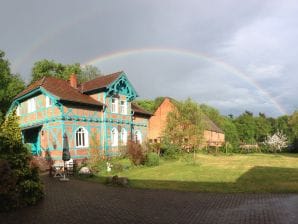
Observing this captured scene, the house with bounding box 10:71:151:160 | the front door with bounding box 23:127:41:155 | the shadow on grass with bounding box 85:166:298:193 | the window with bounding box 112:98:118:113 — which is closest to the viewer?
the shadow on grass with bounding box 85:166:298:193

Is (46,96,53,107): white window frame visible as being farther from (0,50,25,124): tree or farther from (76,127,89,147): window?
(0,50,25,124): tree

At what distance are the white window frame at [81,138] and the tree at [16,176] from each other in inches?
577

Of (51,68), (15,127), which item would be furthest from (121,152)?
(51,68)

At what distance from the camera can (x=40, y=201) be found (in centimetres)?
1270

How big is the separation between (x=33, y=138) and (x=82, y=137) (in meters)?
7.09

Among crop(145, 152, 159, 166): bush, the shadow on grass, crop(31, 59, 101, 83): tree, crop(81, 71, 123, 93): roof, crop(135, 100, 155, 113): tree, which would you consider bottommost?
the shadow on grass

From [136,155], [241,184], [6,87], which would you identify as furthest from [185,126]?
[6,87]

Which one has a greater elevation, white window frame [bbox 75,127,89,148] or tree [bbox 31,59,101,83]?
tree [bbox 31,59,101,83]

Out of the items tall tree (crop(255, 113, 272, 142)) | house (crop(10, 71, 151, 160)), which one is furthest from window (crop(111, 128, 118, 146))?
tall tree (crop(255, 113, 272, 142))

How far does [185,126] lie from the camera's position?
1314 inches

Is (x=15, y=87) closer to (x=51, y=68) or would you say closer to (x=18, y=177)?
(x=51, y=68)

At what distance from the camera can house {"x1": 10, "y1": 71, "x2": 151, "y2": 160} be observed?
90.1ft

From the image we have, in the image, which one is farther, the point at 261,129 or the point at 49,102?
the point at 261,129

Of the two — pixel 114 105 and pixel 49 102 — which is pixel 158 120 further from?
pixel 49 102
